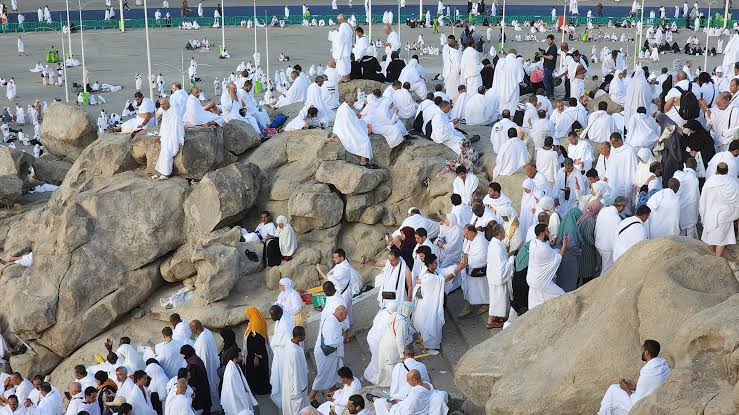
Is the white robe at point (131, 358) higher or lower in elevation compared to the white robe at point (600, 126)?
lower

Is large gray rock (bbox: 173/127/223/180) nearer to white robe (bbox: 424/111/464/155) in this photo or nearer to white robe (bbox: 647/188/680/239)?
white robe (bbox: 424/111/464/155)

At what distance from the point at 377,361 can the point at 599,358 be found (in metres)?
3.59

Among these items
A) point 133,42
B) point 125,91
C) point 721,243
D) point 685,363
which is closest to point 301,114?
point 721,243

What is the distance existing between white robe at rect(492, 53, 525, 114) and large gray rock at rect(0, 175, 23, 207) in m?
9.80

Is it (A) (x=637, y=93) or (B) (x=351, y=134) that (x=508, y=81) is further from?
(B) (x=351, y=134)

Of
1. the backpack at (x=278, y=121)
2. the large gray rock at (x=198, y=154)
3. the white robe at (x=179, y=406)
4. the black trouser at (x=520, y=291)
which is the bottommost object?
the white robe at (x=179, y=406)

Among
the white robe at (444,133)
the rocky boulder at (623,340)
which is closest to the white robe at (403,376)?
the rocky boulder at (623,340)

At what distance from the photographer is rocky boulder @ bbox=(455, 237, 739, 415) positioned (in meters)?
9.30

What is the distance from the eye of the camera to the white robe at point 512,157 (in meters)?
17.4

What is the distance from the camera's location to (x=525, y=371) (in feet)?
37.7

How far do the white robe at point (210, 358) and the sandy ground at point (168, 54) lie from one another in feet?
91.0

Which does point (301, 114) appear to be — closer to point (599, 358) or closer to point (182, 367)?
point (182, 367)

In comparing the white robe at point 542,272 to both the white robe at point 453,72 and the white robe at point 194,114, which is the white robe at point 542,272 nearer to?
the white robe at point 194,114

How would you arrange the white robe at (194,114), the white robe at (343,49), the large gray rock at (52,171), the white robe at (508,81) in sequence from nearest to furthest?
the white robe at (194,114) → the white robe at (508,81) → the white robe at (343,49) → the large gray rock at (52,171)
